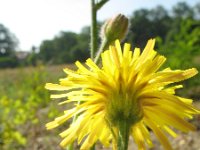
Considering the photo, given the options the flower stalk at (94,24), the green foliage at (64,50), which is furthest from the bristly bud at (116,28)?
the green foliage at (64,50)

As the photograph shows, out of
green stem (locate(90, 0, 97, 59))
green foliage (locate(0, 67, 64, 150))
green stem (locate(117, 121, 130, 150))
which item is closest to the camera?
green stem (locate(117, 121, 130, 150))

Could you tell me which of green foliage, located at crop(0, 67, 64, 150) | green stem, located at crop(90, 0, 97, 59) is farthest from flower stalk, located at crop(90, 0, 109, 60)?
green foliage, located at crop(0, 67, 64, 150)

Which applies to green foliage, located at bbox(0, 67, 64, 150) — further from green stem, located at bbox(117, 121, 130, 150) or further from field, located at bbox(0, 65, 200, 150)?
green stem, located at bbox(117, 121, 130, 150)

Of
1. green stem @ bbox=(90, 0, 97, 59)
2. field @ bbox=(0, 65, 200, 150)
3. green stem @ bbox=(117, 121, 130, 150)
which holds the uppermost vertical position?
green stem @ bbox=(90, 0, 97, 59)

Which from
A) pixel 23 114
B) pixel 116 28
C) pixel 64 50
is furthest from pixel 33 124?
pixel 64 50

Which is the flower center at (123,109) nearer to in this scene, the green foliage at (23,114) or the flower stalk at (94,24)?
the flower stalk at (94,24)

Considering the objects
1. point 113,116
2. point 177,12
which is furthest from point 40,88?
point 177,12
